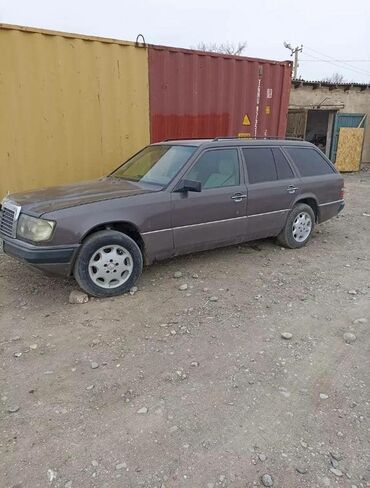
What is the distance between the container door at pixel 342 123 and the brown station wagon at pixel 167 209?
36.5 ft

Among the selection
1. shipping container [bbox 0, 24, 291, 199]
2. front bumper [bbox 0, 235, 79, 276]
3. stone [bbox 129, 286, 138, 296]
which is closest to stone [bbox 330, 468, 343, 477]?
stone [bbox 129, 286, 138, 296]

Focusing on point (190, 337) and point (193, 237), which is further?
point (193, 237)

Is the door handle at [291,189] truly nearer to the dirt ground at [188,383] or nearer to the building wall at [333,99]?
the dirt ground at [188,383]

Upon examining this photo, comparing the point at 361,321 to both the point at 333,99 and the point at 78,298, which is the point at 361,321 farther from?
the point at 333,99

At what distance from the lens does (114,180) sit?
16.4 feet

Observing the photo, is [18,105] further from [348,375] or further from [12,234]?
[348,375]

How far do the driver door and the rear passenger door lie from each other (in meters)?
0.15

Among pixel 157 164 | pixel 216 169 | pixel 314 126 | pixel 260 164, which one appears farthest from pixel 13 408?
pixel 314 126

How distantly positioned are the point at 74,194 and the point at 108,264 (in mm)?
872

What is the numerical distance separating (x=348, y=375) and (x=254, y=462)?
45.5 inches

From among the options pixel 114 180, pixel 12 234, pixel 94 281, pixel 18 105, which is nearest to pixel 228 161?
pixel 114 180

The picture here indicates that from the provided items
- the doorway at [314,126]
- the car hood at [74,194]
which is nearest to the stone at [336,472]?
the car hood at [74,194]

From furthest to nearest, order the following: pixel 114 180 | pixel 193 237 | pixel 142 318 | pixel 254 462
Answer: pixel 114 180
pixel 193 237
pixel 142 318
pixel 254 462

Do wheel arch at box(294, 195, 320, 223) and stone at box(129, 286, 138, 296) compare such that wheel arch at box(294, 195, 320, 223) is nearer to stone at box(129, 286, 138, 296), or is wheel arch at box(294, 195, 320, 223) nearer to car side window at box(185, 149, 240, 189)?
car side window at box(185, 149, 240, 189)
